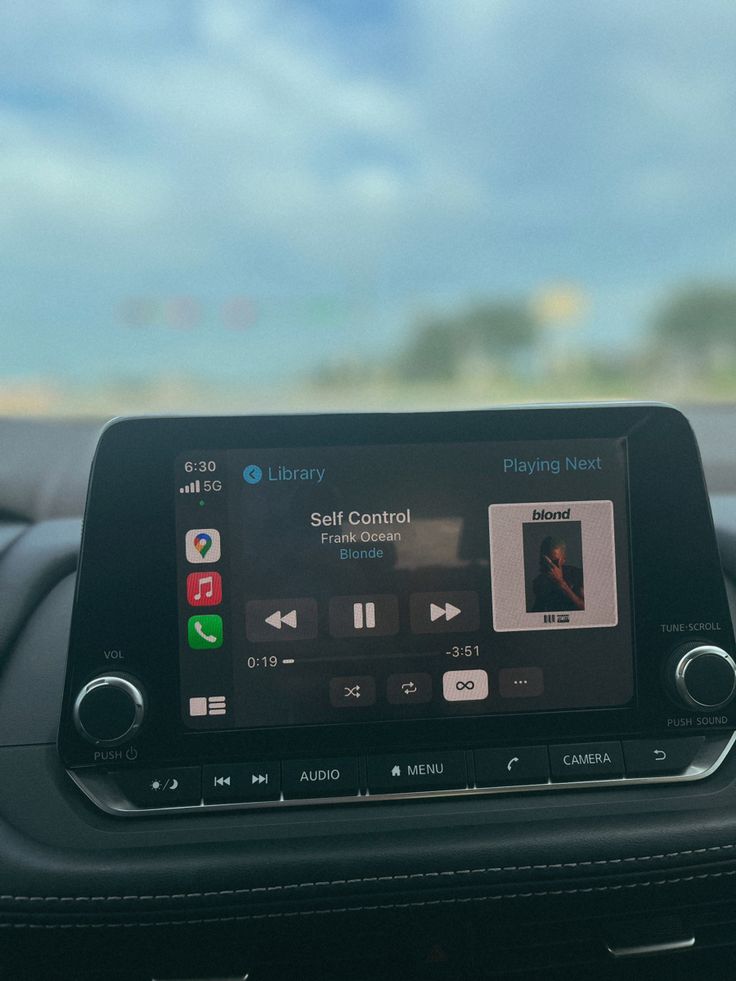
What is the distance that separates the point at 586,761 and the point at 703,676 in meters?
0.20

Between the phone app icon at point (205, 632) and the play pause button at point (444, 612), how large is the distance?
258 mm

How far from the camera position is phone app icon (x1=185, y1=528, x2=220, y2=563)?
1.22 meters

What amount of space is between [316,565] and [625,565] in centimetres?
43

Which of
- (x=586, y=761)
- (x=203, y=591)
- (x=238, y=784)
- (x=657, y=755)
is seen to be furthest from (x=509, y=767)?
(x=203, y=591)

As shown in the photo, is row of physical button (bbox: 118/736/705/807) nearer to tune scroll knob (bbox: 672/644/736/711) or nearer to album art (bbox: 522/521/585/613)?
tune scroll knob (bbox: 672/644/736/711)

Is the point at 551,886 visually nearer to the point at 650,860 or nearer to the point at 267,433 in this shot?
the point at 650,860

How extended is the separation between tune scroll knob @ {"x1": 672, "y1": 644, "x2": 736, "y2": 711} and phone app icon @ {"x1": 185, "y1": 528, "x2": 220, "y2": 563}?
0.64 meters

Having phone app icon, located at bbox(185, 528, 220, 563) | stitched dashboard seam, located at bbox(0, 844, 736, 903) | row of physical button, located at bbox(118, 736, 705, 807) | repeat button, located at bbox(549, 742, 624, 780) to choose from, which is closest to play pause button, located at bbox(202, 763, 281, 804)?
row of physical button, located at bbox(118, 736, 705, 807)

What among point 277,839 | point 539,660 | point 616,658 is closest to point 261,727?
point 277,839

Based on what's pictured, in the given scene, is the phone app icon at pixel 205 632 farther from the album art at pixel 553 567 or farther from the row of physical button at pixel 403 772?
the album art at pixel 553 567

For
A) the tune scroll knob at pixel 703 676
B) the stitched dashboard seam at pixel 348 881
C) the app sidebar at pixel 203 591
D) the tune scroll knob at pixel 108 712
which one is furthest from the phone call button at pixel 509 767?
the tune scroll knob at pixel 108 712

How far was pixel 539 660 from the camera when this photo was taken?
49.3 inches

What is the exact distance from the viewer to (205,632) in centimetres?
122

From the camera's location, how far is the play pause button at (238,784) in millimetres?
1196
